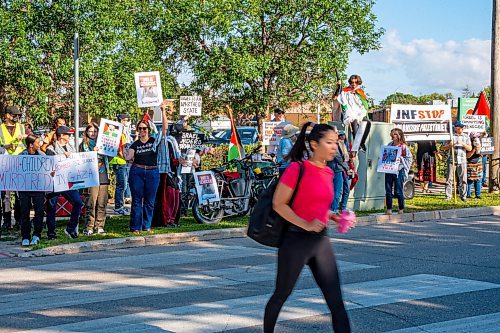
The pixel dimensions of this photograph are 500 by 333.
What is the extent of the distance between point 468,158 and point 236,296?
13637 mm

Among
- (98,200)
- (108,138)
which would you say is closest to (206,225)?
(98,200)

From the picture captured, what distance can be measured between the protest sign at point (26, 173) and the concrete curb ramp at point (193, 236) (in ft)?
3.46

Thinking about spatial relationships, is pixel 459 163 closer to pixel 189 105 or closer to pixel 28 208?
pixel 189 105

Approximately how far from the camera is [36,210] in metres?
12.5

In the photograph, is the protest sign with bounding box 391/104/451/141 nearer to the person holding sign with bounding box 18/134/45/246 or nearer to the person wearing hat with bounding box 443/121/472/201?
the person wearing hat with bounding box 443/121/472/201

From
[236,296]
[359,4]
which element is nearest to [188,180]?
[236,296]

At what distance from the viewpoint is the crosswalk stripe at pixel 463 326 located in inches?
271

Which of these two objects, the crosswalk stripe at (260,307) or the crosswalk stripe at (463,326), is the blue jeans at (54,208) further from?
the crosswalk stripe at (463,326)

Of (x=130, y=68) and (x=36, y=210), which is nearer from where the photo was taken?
(x=36, y=210)

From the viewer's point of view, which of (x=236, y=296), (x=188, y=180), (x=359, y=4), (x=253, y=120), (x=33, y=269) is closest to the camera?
(x=236, y=296)

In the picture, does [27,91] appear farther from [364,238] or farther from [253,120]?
[364,238]

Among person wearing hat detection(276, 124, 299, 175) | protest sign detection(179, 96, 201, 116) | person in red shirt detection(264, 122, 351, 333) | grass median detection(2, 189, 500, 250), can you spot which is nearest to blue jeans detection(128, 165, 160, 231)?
grass median detection(2, 189, 500, 250)

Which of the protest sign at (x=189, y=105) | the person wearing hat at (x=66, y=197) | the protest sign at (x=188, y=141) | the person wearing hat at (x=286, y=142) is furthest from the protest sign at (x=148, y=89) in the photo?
the protest sign at (x=189, y=105)

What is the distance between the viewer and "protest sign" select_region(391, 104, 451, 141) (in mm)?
19172
